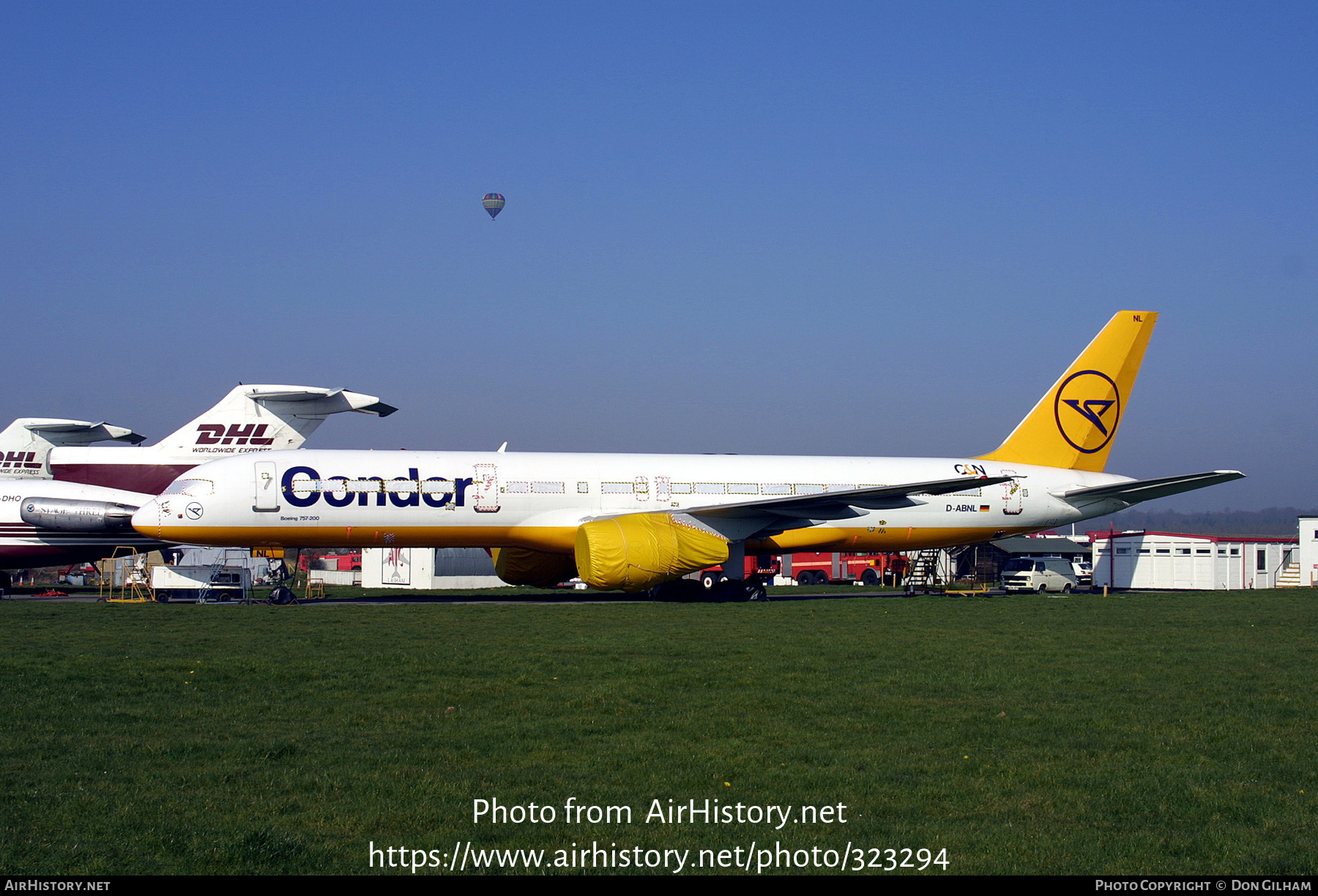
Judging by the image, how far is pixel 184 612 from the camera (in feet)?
79.6

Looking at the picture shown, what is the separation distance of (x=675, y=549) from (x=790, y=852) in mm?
22461

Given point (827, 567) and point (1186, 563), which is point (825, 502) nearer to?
point (1186, 563)

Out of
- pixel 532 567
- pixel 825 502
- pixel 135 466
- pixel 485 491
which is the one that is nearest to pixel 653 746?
pixel 485 491

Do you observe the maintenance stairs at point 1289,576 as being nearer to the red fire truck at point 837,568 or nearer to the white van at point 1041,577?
the white van at point 1041,577

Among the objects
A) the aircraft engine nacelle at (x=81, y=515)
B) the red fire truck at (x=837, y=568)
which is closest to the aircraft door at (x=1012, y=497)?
the red fire truck at (x=837, y=568)

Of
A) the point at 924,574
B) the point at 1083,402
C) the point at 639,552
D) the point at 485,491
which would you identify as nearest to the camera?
the point at 639,552

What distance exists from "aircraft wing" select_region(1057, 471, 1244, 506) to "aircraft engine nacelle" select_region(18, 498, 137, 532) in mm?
29299

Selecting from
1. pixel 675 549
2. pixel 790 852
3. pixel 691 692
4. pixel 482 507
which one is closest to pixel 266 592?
pixel 482 507

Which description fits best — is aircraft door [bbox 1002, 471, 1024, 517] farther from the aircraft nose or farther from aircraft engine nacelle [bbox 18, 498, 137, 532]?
aircraft engine nacelle [bbox 18, 498, 137, 532]

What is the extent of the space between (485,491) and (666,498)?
17.0 feet

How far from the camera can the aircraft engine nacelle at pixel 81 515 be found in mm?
34156

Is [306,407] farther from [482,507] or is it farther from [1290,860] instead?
[1290,860]

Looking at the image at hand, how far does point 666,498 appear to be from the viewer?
105ft

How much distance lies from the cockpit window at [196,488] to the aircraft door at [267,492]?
1117 mm
